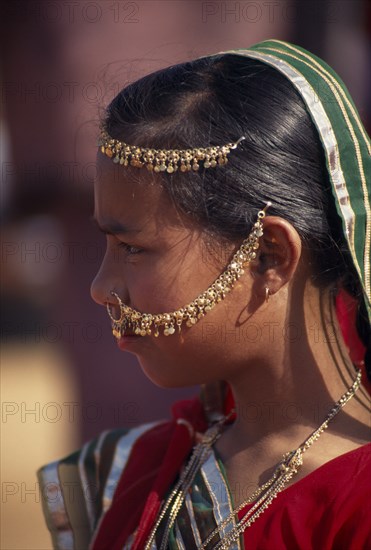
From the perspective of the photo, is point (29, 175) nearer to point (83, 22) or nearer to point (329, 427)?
point (83, 22)

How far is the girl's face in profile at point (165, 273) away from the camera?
5.56 feet

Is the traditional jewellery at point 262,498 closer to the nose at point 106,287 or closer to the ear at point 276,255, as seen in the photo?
the ear at point 276,255

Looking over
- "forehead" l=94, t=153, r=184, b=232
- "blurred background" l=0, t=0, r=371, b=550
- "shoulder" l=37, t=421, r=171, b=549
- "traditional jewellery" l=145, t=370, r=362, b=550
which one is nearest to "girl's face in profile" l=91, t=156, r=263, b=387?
"forehead" l=94, t=153, r=184, b=232

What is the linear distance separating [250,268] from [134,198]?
0.28 metres

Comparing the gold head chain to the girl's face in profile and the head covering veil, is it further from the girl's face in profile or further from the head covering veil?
the head covering veil

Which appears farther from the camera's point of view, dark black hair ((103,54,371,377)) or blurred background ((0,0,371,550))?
blurred background ((0,0,371,550))

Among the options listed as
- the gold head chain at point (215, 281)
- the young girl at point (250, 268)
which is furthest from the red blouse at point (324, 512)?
the gold head chain at point (215, 281)

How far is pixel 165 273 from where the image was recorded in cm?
170

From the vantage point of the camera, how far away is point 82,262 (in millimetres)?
5020

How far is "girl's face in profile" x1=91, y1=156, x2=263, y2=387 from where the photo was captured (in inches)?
66.7

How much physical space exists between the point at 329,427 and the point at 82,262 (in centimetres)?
345

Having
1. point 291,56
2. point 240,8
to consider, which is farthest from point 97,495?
point 240,8

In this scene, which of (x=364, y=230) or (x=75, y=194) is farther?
(x=75, y=194)

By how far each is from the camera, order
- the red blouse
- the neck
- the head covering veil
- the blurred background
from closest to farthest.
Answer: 1. the red blouse
2. the head covering veil
3. the neck
4. the blurred background
